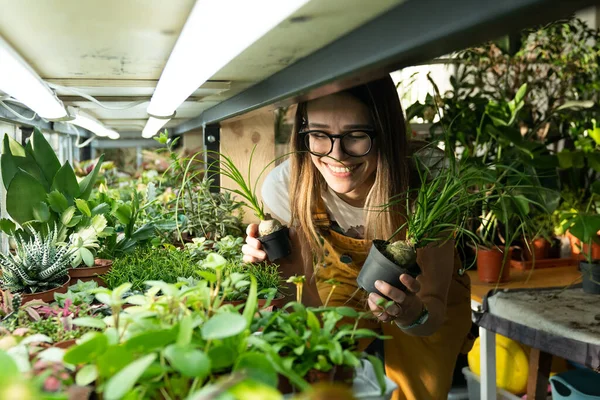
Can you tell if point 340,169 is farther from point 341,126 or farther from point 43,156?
point 43,156

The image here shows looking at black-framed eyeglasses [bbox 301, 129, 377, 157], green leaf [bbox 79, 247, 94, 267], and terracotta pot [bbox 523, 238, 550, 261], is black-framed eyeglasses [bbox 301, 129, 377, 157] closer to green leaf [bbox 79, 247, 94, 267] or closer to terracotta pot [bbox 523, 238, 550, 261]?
green leaf [bbox 79, 247, 94, 267]

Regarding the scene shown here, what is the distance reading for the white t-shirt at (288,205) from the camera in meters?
1.68

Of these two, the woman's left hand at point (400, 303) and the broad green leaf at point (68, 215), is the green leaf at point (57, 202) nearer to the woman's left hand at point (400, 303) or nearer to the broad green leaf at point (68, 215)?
the broad green leaf at point (68, 215)

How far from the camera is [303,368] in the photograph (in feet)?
2.18

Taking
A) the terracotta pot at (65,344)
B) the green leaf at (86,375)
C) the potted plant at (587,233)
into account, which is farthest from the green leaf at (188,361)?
the potted plant at (587,233)

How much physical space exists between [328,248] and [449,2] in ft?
3.63

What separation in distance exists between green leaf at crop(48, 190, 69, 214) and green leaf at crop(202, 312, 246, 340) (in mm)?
1062

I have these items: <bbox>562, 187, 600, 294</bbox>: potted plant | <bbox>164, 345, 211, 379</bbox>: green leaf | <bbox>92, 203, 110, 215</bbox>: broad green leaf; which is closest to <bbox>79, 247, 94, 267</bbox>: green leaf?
<bbox>92, 203, 110, 215</bbox>: broad green leaf

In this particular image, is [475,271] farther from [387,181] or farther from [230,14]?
[230,14]

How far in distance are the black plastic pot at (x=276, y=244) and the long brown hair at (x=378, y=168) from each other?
→ 0.67ft

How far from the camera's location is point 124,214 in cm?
166

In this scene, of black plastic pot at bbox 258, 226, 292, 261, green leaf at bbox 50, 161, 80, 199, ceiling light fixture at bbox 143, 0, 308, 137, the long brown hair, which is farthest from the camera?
green leaf at bbox 50, 161, 80, 199

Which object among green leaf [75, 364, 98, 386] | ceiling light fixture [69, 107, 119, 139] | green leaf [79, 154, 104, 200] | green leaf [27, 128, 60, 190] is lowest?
green leaf [75, 364, 98, 386]

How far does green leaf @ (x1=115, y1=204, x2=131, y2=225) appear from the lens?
1652 millimetres
